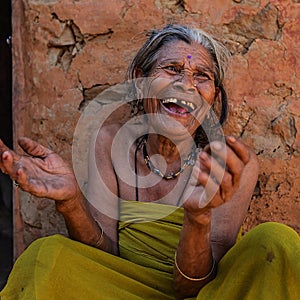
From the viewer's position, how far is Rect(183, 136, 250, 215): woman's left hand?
1.38 m

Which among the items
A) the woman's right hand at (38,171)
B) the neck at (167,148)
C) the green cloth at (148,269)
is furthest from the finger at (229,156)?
the neck at (167,148)

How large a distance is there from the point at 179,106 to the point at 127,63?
1.64 feet

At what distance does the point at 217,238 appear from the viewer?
6.28 feet

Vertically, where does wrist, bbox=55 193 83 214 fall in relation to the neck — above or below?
above

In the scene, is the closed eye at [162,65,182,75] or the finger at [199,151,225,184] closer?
the finger at [199,151,225,184]

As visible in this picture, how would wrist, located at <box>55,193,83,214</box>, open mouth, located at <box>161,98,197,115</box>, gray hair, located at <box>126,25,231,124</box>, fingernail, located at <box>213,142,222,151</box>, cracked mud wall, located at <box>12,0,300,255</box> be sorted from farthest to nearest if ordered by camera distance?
cracked mud wall, located at <box>12,0,300,255</box>
gray hair, located at <box>126,25,231,124</box>
open mouth, located at <box>161,98,197,115</box>
wrist, located at <box>55,193,83,214</box>
fingernail, located at <box>213,142,222,151</box>

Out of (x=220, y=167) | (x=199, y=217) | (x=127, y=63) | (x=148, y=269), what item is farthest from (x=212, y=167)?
(x=127, y=63)

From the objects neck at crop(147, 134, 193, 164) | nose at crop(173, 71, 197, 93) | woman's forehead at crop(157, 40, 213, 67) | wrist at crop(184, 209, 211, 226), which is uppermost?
woman's forehead at crop(157, 40, 213, 67)

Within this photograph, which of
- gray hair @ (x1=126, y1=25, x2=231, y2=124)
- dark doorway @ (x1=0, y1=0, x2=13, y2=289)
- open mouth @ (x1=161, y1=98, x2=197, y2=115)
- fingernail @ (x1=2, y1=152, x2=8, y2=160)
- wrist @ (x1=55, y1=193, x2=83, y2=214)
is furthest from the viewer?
dark doorway @ (x1=0, y1=0, x2=13, y2=289)

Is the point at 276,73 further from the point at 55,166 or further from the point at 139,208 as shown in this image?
the point at 55,166

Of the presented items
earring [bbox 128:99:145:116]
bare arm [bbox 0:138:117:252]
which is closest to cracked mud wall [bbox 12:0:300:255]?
earring [bbox 128:99:145:116]

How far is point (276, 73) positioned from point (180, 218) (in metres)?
0.72

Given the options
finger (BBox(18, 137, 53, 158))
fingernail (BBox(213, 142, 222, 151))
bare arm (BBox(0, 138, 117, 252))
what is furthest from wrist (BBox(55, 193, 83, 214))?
fingernail (BBox(213, 142, 222, 151))

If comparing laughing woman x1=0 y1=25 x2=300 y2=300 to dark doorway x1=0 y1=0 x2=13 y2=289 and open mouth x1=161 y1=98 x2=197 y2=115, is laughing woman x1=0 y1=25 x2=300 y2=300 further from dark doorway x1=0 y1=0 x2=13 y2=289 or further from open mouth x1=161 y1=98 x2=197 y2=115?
dark doorway x1=0 y1=0 x2=13 y2=289
